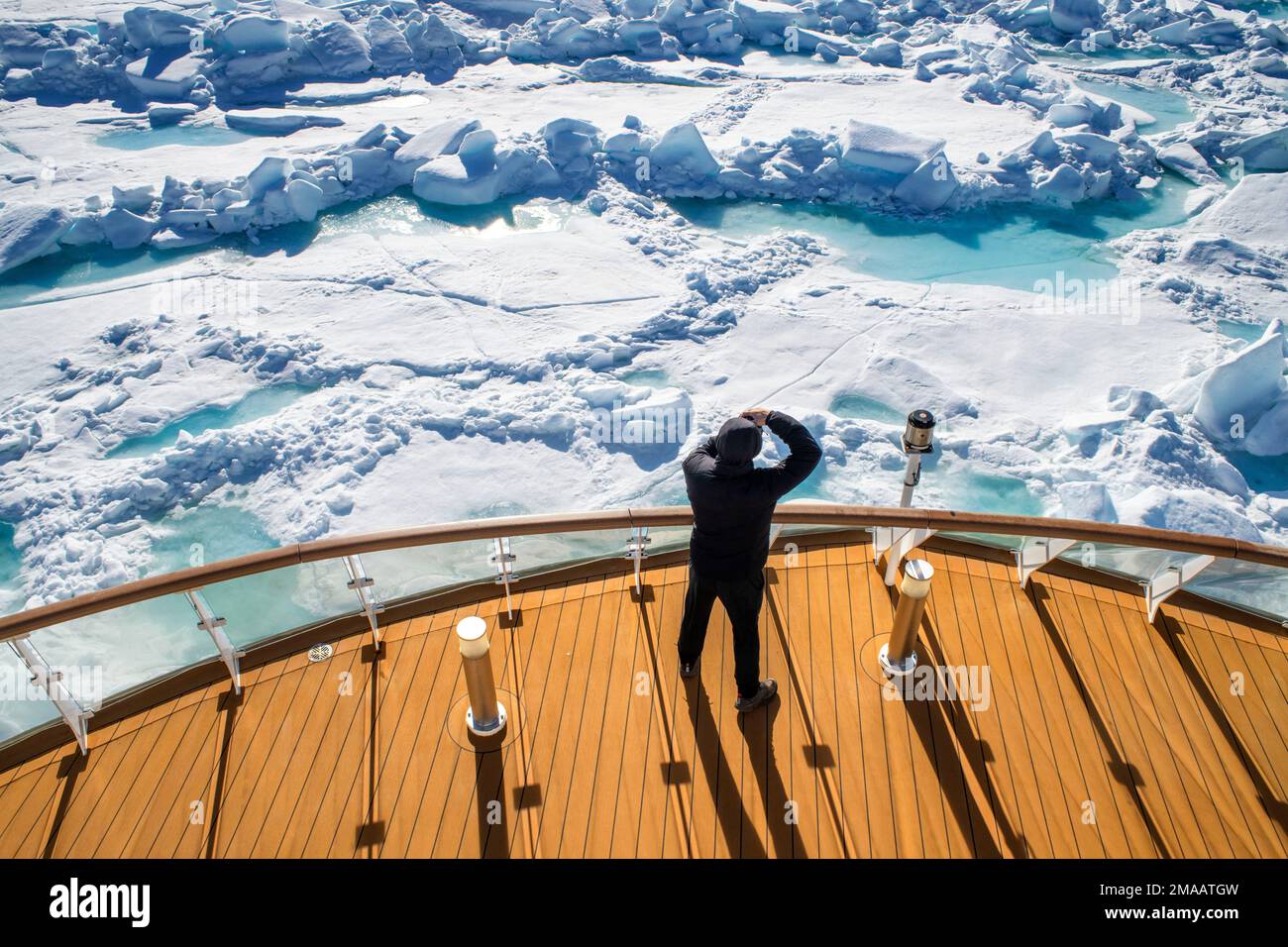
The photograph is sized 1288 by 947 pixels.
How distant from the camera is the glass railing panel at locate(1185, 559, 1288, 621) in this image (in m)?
3.87

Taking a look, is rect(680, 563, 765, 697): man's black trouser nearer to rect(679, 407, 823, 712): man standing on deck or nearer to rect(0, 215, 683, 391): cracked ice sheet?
rect(679, 407, 823, 712): man standing on deck

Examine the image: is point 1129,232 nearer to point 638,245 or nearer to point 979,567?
point 638,245

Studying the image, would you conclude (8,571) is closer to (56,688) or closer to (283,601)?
(283,601)

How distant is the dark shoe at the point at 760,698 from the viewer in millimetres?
3693

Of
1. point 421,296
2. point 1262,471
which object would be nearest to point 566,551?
point 421,296

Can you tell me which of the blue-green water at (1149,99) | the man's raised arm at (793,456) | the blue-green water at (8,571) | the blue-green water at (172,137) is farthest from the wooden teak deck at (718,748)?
the blue-green water at (1149,99)

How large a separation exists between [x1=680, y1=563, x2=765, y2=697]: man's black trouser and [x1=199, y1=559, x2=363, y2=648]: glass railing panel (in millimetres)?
1518

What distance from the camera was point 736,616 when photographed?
347 cm

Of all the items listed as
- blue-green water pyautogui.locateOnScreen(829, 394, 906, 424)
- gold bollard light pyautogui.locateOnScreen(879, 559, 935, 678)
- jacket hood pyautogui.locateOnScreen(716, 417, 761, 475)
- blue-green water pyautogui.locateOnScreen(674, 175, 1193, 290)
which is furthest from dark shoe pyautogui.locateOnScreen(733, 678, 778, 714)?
blue-green water pyautogui.locateOnScreen(674, 175, 1193, 290)

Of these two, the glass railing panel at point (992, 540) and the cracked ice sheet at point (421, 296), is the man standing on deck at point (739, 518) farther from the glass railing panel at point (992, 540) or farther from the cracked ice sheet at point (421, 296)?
the cracked ice sheet at point (421, 296)

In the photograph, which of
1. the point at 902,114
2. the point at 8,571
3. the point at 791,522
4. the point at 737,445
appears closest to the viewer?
the point at 737,445

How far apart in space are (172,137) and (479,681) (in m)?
14.5

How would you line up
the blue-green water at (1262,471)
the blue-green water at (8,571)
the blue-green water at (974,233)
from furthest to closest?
the blue-green water at (974,233), the blue-green water at (1262,471), the blue-green water at (8,571)
